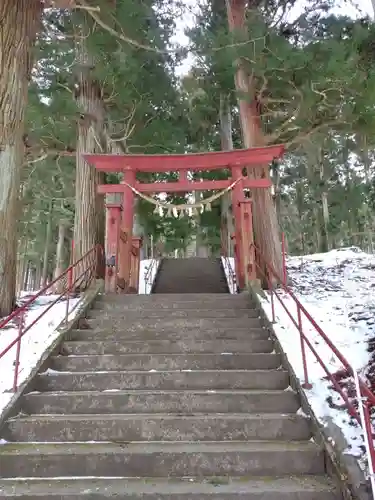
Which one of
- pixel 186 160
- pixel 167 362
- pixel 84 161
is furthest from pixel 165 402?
pixel 84 161

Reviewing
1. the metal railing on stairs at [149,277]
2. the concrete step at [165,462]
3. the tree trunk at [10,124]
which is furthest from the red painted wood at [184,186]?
the concrete step at [165,462]

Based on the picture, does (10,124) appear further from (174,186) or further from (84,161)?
(174,186)

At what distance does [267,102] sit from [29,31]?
509cm

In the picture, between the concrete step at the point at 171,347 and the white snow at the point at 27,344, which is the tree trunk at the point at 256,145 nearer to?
the concrete step at the point at 171,347

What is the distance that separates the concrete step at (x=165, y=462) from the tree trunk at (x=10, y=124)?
353cm

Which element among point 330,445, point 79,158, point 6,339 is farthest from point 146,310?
point 79,158

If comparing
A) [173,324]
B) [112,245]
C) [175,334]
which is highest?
[112,245]

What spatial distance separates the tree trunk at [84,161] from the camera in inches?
355

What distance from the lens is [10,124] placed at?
6.63 metres

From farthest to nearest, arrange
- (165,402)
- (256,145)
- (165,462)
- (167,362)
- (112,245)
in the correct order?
(256,145) → (112,245) → (167,362) → (165,402) → (165,462)

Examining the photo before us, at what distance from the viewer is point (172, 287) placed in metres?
11.4

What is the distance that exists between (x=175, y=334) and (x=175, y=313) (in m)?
0.77

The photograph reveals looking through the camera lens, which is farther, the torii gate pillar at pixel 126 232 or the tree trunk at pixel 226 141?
the tree trunk at pixel 226 141

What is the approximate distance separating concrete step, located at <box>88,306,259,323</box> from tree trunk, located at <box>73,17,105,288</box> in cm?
292
